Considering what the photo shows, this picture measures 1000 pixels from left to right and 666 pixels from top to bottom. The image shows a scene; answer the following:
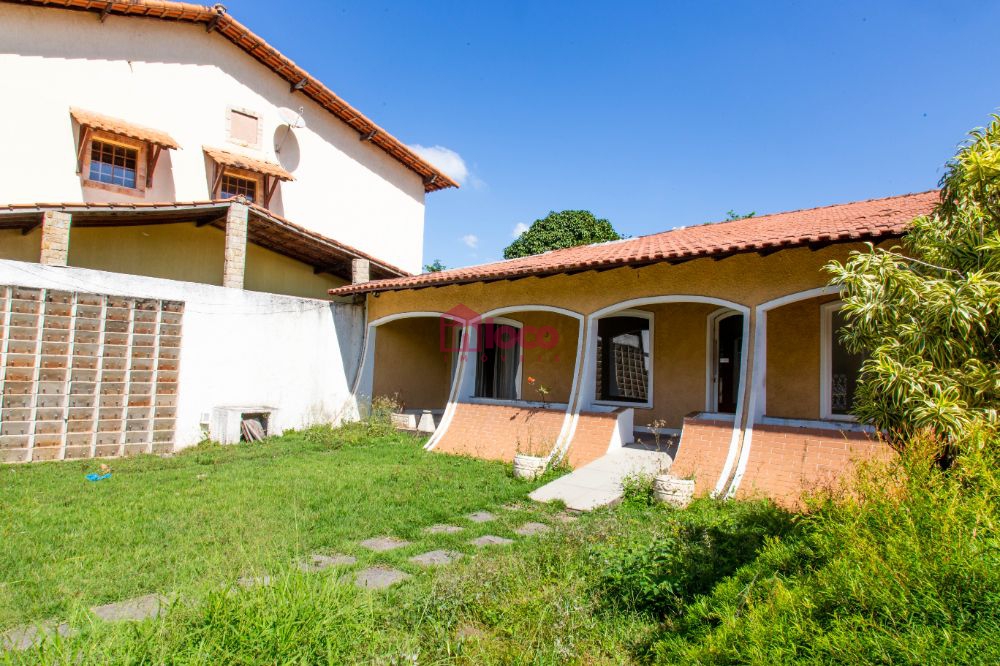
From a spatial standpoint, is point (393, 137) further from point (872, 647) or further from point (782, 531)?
point (872, 647)

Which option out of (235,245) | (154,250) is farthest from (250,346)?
(154,250)

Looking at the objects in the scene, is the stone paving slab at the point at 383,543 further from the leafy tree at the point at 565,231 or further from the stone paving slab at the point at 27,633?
the leafy tree at the point at 565,231

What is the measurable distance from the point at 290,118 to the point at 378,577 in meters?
16.3

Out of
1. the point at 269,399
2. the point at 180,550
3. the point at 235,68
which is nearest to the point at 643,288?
the point at 180,550

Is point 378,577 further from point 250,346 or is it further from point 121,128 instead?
point 121,128

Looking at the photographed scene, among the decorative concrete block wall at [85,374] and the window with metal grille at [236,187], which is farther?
the window with metal grille at [236,187]

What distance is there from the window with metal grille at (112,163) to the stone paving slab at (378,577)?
13580mm

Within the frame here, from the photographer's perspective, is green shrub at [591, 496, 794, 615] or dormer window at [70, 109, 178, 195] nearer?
green shrub at [591, 496, 794, 615]

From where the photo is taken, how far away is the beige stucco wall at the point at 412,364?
1445 centimetres

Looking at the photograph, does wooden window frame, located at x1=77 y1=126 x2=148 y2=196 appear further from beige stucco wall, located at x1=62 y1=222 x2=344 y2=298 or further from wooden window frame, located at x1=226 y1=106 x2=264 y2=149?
wooden window frame, located at x1=226 y1=106 x2=264 y2=149

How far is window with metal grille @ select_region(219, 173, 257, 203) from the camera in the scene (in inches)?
629

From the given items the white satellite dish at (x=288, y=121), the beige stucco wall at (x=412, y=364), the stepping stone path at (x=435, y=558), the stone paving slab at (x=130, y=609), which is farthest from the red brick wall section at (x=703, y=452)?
the white satellite dish at (x=288, y=121)

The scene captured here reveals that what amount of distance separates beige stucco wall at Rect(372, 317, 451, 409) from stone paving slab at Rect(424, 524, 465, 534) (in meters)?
8.34

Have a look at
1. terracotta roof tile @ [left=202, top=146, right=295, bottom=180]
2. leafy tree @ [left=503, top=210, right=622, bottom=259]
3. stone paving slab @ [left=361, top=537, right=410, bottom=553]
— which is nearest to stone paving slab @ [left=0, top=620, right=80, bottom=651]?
stone paving slab @ [left=361, top=537, right=410, bottom=553]
